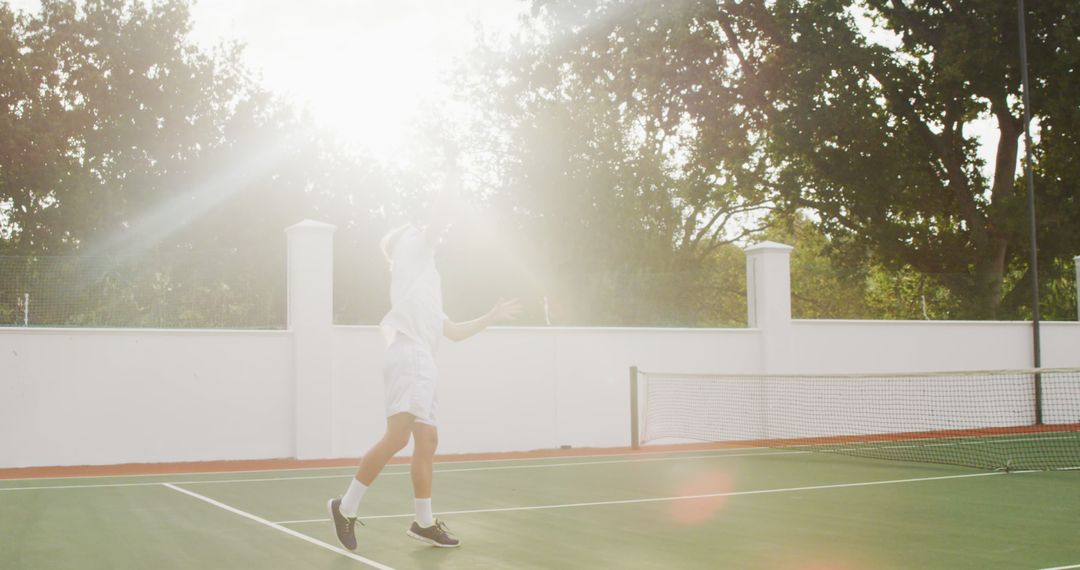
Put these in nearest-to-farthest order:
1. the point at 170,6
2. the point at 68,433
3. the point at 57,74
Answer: the point at 68,433, the point at 57,74, the point at 170,6

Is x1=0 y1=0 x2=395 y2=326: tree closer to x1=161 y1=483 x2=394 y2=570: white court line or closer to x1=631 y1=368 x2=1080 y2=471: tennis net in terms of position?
x1=631 y1=368 x2=1080 y2=471: tennis net

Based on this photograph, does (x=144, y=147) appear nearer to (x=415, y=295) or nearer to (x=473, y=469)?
(x=473, y=469)

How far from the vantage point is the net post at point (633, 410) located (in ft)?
48.1

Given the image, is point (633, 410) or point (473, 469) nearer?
point (473, 469)

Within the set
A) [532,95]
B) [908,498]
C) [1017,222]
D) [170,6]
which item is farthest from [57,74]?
[908,498]

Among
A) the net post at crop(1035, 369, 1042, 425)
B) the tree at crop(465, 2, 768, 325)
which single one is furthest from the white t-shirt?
the net post at crop(1035, 369, 1042, 425)

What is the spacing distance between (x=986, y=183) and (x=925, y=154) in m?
1.98

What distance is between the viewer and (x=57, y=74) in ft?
124

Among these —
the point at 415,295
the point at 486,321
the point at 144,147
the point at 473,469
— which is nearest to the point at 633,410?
the point at 473,469

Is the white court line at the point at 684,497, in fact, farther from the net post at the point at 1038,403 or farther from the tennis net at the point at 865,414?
the net post at the point at 1038,403

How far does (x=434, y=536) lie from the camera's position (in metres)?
5.94

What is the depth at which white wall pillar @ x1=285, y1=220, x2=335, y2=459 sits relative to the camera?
13062 mm

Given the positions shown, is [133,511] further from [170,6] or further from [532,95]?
[170,6]

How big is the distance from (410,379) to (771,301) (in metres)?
11.5
